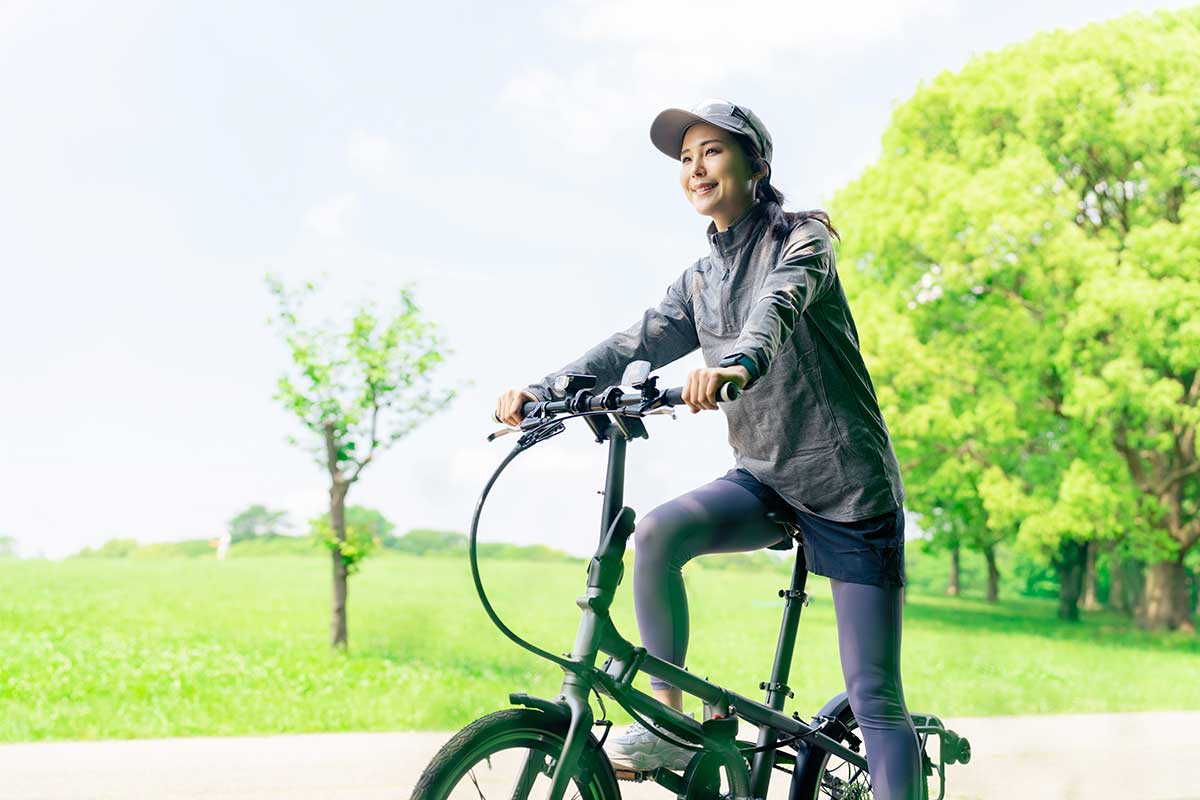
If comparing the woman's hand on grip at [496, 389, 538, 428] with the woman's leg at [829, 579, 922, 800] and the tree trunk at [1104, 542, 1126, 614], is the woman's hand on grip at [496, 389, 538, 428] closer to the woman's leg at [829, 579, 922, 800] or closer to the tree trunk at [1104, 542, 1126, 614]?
the woman's leg at [829, 579, 922, 800]

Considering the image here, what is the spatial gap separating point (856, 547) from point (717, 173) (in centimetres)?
69

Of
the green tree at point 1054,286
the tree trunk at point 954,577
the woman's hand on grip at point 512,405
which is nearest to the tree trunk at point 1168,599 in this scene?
the green tree at point 1054,286

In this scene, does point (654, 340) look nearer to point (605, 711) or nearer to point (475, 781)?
point (605, 711)

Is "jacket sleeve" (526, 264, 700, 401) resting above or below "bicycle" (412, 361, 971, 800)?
above

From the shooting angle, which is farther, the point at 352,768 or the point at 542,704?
the point at 352,768

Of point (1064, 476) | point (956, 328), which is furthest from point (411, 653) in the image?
point (956, 328)

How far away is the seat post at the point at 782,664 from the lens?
2.18 metres

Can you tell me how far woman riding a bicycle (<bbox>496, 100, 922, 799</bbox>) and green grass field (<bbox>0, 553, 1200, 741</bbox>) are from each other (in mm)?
127

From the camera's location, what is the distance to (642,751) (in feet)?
6.60

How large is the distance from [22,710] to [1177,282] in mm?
10308

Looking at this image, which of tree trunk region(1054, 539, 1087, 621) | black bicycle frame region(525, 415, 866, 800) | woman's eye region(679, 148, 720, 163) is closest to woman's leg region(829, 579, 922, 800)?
black bicycle frame region(525, 415, 866, 800)

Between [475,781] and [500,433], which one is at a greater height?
[500,433]

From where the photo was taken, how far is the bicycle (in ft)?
5.71

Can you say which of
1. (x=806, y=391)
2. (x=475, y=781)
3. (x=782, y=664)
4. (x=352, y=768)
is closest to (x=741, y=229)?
(x=806, y=391)
